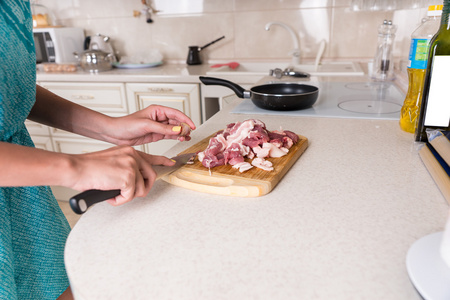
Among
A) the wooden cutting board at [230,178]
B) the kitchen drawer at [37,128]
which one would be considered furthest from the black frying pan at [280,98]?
the kitchen drawer at [37,128]

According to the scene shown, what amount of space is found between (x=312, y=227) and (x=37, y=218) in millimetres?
590

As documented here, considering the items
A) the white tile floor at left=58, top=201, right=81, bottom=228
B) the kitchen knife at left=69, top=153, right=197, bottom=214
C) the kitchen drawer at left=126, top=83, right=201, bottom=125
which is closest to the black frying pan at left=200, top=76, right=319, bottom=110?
the kitchen knife at left=69, top=153, right=197, bottom=214

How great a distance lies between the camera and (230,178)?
2.11 ft

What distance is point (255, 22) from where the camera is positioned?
2326 millimetres

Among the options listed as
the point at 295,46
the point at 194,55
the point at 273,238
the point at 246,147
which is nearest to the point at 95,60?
the point at 194,55

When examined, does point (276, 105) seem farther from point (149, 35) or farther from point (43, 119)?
point (149, 35)

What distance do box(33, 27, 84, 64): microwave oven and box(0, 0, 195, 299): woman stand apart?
5.86ft

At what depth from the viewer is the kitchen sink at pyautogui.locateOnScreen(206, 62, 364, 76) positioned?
1855mm

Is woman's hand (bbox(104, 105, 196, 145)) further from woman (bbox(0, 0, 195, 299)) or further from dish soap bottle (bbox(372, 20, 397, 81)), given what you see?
dish soap bottle (bbox(372, 20, 397, 81))

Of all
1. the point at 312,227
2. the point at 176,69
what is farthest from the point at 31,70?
the point at 176,69

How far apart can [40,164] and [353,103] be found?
103cm

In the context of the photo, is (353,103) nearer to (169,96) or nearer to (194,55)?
(169,96)

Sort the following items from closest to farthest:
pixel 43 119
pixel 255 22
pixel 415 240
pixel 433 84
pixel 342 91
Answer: pixel 415 240
pixel 433 84
pixel 43 119
pixel 342 91
pixel 255 22

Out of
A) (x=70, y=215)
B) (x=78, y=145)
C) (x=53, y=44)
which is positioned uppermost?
(x=53, y=44)
